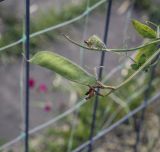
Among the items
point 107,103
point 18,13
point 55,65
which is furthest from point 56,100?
point 55,65

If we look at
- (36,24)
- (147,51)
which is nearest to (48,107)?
(36,24)

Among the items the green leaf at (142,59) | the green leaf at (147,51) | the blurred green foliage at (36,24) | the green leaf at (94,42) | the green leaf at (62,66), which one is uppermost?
the blurred green foliage at (36,24)

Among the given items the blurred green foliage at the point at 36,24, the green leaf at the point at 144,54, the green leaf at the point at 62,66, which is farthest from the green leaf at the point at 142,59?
the blurred green foliage at the point at 36,24

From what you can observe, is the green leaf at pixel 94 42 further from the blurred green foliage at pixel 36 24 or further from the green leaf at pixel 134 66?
the blurred green foliage at pixel 36 24

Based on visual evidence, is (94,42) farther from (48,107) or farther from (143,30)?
(48,107)

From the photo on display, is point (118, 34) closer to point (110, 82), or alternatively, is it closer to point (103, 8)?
point (103, 8)

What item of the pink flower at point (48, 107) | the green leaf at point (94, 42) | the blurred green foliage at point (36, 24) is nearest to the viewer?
the green leaf at point (94, 42)

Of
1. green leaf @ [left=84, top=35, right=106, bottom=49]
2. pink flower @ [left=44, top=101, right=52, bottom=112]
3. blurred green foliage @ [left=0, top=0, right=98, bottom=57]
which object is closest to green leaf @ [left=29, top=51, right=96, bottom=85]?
green leaf @ [left=84, top=35, right=106, bottom=49]
